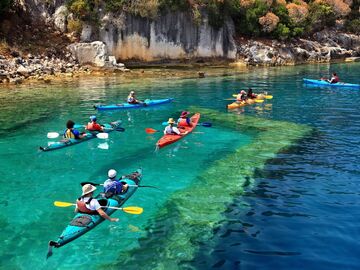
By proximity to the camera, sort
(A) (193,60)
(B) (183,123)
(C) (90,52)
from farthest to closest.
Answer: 1. (A) (193,60)
2. (C) (90,52)
3. (B) (183,123)

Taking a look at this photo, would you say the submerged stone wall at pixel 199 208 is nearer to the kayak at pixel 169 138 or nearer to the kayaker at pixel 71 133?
the kayak at pixel 169 138

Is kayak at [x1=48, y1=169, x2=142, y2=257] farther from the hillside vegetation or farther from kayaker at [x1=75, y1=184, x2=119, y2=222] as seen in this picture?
the hillside vegetation

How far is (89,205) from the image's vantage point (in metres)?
11.9

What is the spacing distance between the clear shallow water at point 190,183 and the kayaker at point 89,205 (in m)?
0.47

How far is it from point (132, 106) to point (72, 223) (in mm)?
18445

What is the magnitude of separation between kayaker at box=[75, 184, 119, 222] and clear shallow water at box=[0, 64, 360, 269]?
18.4 inches

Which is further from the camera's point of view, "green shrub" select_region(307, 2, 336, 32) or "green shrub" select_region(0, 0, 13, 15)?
"green shrub" select_region(307, 2, 336, 32)

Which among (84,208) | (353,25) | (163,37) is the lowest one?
(84,208)

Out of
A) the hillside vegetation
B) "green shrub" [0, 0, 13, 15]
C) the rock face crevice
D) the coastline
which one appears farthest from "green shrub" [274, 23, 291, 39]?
"green shrub" [0, 0, 13, 15]

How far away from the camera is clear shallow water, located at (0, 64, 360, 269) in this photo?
10.5 metres

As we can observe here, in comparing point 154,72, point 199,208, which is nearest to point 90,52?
point 154,72

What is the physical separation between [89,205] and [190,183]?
15.1 ft

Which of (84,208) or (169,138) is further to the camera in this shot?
(169,138)

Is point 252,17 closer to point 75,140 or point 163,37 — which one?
point 163,37
